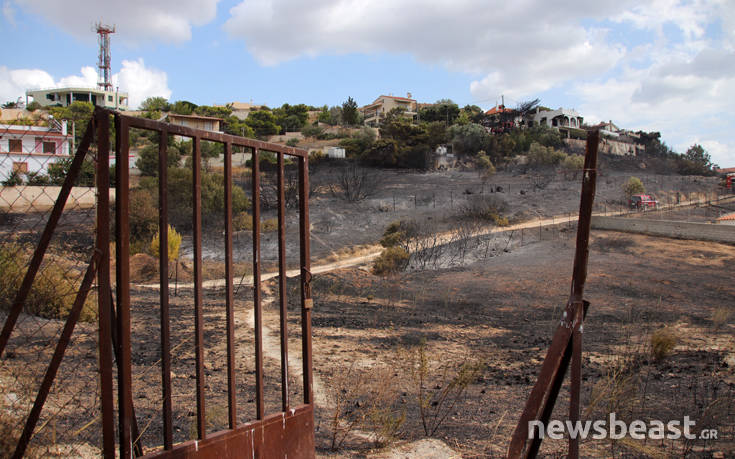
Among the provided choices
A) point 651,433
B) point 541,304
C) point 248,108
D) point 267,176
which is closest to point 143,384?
point 651,433

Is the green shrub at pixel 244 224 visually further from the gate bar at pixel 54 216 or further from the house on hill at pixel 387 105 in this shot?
the house on hill at pixel 387 105

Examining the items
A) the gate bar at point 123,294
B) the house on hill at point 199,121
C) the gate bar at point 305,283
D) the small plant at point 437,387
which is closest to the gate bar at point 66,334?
the gate bar at point 123,294

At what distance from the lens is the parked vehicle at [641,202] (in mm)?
32219

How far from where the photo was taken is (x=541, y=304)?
1349 cm

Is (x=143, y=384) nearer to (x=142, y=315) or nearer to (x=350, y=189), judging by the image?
(x=142, y=315)

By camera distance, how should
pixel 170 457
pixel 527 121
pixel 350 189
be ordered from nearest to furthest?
pixel 170 457
pixel 350 189
pixel 527 121

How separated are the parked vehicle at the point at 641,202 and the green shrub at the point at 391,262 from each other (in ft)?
65.9

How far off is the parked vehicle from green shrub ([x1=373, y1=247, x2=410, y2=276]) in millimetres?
20079

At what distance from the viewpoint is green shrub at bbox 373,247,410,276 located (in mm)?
19402

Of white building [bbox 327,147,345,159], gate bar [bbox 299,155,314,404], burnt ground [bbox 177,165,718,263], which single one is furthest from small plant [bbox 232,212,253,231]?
gate bar [bbox 299,155,314,404]

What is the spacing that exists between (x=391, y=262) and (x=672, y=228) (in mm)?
12797

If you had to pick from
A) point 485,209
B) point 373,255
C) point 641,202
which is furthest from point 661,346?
point 641,202

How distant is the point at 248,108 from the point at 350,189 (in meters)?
55.7

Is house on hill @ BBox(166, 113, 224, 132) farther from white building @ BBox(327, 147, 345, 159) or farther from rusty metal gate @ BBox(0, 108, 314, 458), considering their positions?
rusty metal gate @ BBox(0, 108, 314, 458)
